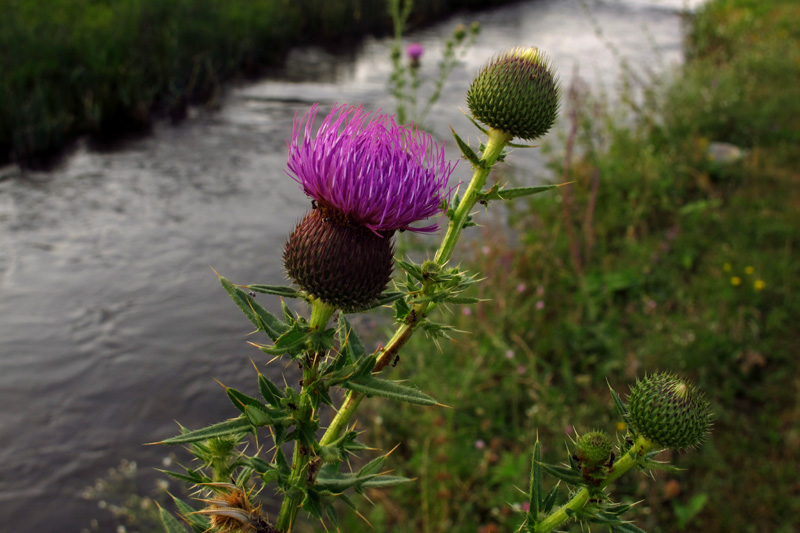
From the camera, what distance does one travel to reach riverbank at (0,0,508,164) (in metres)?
8.53

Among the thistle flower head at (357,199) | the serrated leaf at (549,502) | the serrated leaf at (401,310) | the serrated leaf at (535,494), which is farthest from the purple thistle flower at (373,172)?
the serrated leaf at (549,502)

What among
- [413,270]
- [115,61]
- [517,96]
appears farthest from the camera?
[115,61]

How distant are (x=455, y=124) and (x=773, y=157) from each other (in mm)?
5121

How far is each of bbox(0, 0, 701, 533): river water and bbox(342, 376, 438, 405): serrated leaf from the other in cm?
206

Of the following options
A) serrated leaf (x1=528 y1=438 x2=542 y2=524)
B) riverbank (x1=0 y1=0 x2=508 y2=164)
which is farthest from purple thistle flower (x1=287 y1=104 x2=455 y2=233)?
riverbank (x1=0 y1=0 x2=508 y2=164)

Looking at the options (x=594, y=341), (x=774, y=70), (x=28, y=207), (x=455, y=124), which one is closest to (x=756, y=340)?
(x=594, y=341)

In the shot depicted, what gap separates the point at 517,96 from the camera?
1.71 m

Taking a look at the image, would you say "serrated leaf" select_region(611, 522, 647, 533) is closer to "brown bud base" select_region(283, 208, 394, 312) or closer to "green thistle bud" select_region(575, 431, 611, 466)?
"green thistle bud" select_region(575, 431, 611, 466)

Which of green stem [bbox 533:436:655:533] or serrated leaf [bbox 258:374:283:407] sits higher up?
serrated leaf [bbox 258:374:283:407]

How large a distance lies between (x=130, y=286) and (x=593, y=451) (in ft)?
21.4

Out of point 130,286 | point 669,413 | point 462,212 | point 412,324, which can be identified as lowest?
point 130,286

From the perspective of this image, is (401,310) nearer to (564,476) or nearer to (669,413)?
(564,476)

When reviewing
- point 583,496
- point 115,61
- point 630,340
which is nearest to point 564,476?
point 583,496

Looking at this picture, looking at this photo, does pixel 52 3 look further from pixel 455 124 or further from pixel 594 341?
pixel 594 341
